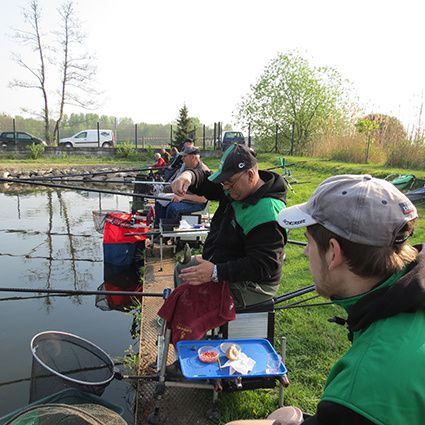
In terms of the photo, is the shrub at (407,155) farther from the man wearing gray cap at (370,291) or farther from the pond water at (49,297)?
the man wearing gray cap at (370,291)

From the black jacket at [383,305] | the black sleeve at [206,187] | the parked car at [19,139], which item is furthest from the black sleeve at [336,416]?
the parked car at [19,139]

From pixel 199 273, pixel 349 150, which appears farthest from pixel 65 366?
pixel 349 150

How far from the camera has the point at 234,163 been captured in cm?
254

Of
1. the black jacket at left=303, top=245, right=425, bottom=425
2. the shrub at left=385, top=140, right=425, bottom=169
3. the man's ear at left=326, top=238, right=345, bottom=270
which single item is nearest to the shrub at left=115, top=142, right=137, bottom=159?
the shrub at left=385, top=140, right=425, bottom=169

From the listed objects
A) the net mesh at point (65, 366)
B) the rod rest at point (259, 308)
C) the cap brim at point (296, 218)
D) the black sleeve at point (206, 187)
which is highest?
the cap brim at point (296, 218)

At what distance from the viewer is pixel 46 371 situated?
2.63 metres

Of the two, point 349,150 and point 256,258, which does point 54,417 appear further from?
point 349,150

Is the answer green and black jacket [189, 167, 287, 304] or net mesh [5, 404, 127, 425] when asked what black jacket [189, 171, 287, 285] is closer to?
green and black jacket [189, 167, 287, 304]

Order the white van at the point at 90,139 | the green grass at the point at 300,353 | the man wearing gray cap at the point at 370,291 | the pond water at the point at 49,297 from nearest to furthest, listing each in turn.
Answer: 1. the man wearing gray cap at the point at 370,291
2. the green grass at the point at 300,353
3. the pond water at the point at 49,297
4. the white van at the point at 90,139

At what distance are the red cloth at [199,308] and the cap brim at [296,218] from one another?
4.06 ft

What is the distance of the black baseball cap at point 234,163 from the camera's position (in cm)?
254

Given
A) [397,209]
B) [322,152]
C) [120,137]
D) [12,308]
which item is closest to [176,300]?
[397,209]

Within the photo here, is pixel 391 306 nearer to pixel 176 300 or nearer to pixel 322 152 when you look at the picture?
pixel 176 300

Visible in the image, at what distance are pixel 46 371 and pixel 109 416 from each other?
631mm
